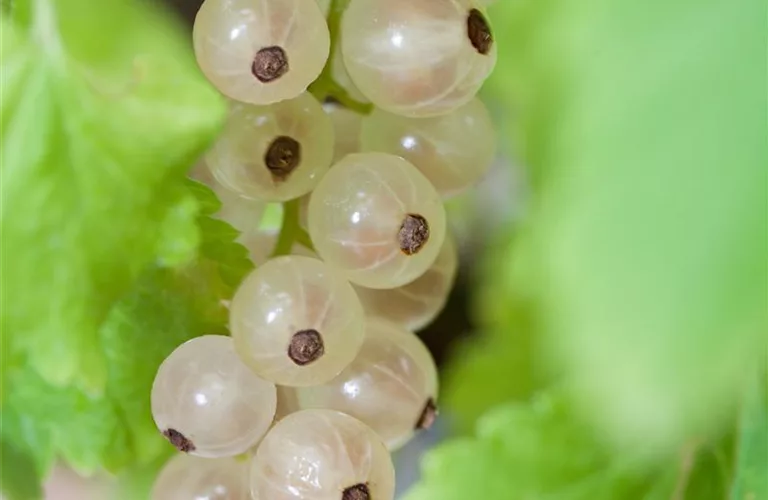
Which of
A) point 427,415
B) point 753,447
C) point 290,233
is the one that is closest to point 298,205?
point 290,233

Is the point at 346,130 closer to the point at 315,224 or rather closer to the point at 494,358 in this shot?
the point at 315,224

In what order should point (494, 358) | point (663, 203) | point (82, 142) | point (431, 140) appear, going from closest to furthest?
point (663, 203)
point (82, 142)
point (431, 140)
point (494, 358)

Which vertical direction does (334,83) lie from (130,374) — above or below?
above

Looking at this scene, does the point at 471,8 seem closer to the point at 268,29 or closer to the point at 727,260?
the point at 268,29

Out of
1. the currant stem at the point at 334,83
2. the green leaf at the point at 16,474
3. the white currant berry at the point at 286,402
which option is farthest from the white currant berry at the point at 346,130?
the green leaf at the point at 16,474

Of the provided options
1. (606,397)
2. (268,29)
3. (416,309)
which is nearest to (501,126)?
(416,309)

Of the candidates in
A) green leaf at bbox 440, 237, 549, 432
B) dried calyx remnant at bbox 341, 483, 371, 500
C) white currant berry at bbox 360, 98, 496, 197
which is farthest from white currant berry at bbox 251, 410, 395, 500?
green leaf at bbox 440, 237, 549, 432

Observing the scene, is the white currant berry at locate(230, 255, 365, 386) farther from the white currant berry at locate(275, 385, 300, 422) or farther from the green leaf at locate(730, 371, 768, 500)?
the green leaf at locate(730, 371, 768, 500)
